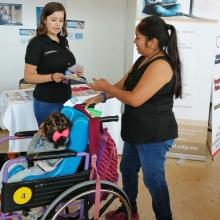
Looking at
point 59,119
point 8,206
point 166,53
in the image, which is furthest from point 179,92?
point 8,206

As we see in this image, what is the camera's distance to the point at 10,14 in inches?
141

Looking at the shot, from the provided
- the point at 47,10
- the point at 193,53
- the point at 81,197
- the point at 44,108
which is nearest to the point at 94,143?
the point at 81,197

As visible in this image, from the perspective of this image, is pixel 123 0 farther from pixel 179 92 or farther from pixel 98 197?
pixel 98 197

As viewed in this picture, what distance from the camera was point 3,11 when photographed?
11.6 ft

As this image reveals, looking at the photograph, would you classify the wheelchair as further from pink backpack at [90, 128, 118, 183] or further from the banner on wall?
the banner on wall

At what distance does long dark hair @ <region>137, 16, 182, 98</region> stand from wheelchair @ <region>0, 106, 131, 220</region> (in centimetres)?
48

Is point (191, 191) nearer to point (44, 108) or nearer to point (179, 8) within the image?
point (44, 108)

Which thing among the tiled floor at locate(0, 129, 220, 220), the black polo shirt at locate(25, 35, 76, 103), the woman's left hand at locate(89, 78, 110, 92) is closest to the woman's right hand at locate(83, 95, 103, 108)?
the woman's left hand at locate(89, 78, 110, 92)

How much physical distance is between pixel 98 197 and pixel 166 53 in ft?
2.46

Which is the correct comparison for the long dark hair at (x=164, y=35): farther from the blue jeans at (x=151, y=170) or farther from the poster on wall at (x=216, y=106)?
the poster on wall at (x=216, y=106)

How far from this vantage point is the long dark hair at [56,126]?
1.52 metres

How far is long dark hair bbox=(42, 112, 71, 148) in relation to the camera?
4.99 feet

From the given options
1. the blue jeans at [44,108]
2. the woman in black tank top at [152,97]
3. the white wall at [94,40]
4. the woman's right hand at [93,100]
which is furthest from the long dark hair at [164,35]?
the white wall at [94,40]

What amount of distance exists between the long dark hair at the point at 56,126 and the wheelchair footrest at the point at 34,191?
16 cm
